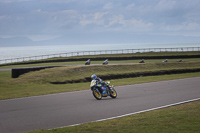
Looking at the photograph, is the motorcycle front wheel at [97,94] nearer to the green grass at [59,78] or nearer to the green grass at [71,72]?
the green grass at [59,78]

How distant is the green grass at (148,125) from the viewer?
27.6ft

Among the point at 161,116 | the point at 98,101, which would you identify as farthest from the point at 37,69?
the point at 161,116

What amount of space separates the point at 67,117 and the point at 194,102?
6.23 metres

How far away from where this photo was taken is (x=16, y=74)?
104 ft

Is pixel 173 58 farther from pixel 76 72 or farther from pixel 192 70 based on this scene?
pixel 76 72

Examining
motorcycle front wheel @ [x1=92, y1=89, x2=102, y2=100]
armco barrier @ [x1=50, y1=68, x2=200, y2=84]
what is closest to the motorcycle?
motorcycle front wheel @ [x1=92, y1=89, x2=102, y2=100]

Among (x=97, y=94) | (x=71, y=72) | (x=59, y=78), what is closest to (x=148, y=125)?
(x=97, y=94)

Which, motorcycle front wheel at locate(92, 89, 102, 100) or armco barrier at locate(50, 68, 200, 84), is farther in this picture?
armco barrier at locate(50, 68, 200, 84)

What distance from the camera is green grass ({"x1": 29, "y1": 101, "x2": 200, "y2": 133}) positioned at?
8422 mm

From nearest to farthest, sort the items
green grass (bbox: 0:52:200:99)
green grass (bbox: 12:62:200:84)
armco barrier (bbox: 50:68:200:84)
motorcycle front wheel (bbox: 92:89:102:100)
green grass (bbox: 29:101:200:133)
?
green grass (bbox: 29:101:200:133) < motorcycle front wheel (bbox: 92:89:102:100) < green grass (bbox: 0:52:200:99) < green grass (bbox: 12:62:200:84) < armco barrier (bbox: 50:68:200:84)

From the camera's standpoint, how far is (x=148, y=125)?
917 cm

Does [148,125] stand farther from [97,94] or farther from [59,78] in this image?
[59,78]

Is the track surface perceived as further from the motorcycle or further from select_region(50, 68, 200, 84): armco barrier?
select_region(50, 68, 200, 84): armco barrier

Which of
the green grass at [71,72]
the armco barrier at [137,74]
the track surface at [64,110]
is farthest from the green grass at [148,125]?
the armco barrier at [137,74]
